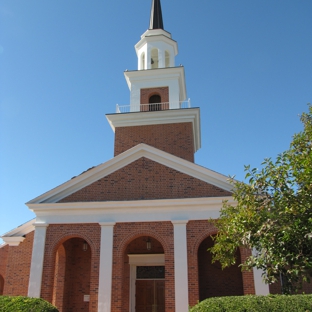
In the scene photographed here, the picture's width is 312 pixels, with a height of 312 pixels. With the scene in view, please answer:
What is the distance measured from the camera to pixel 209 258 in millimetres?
16234

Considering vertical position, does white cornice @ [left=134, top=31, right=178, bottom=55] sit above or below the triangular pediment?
above

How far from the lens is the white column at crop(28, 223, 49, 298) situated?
14523 millimetres

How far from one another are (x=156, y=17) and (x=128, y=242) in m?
18.2

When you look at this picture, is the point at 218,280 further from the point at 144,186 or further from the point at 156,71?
the point at 156,71

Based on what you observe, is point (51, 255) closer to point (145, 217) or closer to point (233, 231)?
point (145, 217)

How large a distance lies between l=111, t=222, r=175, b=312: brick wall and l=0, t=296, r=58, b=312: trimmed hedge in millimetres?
3368

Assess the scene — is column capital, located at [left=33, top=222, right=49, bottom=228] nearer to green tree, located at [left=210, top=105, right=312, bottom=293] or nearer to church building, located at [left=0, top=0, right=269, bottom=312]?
church building, located at [left=0, top=0, right=269, bottom=312]

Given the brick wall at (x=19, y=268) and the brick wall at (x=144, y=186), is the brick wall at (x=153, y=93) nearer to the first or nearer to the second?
the brick wall at (x=144, y=186)

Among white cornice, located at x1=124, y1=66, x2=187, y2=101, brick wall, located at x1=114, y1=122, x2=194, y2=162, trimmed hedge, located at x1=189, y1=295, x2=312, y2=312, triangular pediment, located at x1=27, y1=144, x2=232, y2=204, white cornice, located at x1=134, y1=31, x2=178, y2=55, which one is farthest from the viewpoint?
white cornice, located at x1=134, y1=31, x2=178, y2=55

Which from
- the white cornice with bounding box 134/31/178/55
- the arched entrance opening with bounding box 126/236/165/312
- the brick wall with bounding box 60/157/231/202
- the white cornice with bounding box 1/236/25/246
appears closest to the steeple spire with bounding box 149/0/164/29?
the white cornice with bounding box 134/31/178/55

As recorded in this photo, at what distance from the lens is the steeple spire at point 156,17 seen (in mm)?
26066

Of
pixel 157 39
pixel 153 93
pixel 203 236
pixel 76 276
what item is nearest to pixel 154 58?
pixel 157 39

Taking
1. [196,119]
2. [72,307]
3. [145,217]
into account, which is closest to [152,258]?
[145,217]

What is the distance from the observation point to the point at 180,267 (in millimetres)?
14211
